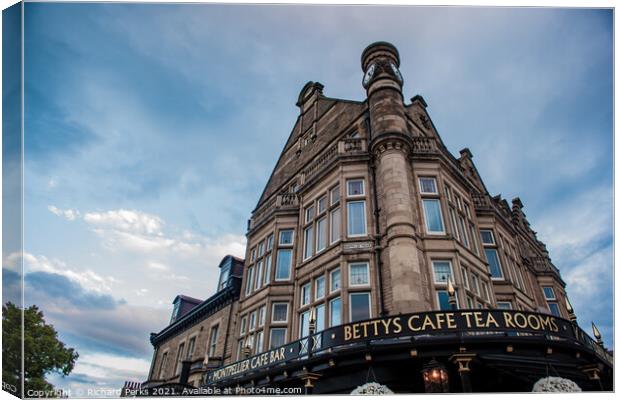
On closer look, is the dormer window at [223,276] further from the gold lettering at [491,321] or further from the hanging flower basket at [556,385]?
the hanging flower basket at [556,385]

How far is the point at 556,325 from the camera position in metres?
9.42

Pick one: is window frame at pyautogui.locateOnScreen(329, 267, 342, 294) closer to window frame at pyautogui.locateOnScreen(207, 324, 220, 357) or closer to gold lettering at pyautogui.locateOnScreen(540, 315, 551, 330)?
gold lettering at pyautogui.locateOnScreen(540, 315, 551, 330)

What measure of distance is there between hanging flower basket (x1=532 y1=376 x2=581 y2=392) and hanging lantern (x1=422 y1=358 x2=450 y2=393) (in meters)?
2.53

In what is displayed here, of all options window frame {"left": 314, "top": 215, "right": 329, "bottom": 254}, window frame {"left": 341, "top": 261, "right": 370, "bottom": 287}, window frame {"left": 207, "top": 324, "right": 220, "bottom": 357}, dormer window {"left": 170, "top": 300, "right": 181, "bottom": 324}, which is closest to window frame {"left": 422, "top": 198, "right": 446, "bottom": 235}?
window frame {"left": 341, "top": 261, "right": 370, "bottom": 287}

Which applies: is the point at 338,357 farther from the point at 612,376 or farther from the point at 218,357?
the point at 218,357

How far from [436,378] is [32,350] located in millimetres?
18098

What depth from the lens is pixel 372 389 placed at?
9.77m

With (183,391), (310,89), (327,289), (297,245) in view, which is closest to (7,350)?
Answer: (183,391)

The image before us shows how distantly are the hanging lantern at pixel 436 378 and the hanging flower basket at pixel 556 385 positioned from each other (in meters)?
2.53

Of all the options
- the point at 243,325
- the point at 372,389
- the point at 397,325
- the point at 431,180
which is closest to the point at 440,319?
the point at 397,325

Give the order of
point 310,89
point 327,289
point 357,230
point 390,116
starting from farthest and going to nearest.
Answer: point 310,89 < point 390,116 < point 357,230 < point 327,289

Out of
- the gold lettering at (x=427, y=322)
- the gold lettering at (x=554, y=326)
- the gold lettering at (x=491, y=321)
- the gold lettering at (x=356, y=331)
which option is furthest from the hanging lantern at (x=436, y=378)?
the gold lettering at (x=554, y=326)

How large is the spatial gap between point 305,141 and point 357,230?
37.7ft

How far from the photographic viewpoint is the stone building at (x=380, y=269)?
9.82 metres
